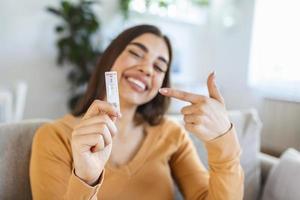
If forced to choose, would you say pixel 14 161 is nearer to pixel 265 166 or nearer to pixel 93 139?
pixel 93 139

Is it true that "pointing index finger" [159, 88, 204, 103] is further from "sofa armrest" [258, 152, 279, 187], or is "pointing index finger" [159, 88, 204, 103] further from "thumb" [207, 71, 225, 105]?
"sofa armrest" [258, 152, 279, 187]

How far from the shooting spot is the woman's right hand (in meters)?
0.56

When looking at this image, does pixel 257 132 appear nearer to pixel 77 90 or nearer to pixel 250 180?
pixel 250 180

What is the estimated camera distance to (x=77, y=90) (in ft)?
8.32

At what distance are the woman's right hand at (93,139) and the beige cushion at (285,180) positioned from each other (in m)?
0.73

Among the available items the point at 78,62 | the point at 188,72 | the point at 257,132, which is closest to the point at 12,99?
the point at 78,62

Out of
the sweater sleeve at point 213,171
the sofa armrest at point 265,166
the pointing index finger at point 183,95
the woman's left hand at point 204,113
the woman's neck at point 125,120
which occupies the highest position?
the pointing index finger at point 183,95

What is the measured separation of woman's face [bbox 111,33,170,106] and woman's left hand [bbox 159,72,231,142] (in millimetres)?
199

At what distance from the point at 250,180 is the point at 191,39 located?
7.12 feet

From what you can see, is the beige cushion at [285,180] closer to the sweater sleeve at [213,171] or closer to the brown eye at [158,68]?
the sweater sleeve at [213,171]

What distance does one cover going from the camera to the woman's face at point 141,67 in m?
0.84

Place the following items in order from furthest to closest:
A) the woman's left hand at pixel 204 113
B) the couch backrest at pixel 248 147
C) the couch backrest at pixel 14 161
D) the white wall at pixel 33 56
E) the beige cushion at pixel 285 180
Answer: the white wall at pixel 33 56 → the couch backrest at pixel 248 147 → the beige cushion at pixel 285 180 → the couch backrest at pixel 14 161 → the woman's left hand at pixel 204 113

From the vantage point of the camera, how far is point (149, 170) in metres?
0.88

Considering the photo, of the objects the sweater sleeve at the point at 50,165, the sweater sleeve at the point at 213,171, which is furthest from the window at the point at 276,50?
the sweater sleeve at the point at 50,165
